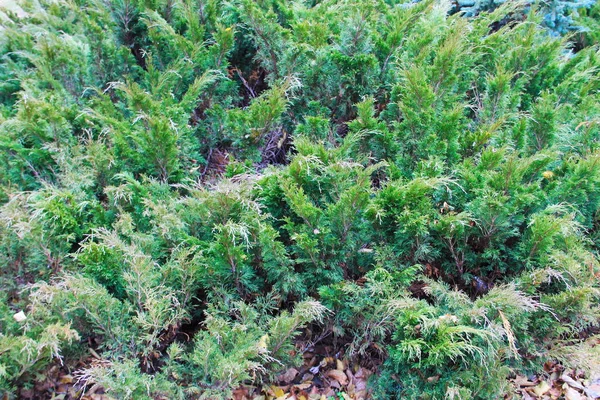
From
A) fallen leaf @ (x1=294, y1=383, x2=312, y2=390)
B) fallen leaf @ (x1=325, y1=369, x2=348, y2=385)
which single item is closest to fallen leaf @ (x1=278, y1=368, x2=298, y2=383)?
fallen leaf @ (x1=294, y1=383, x2=312, y2=390)

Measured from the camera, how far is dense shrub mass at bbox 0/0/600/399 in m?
2.00

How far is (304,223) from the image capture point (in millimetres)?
2277

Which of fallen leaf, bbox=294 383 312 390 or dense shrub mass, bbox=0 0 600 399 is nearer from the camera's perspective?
dense shrub mass, bbox=0 0 600 399

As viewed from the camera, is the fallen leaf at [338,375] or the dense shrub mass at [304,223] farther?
the fallen leaf at [338,375]

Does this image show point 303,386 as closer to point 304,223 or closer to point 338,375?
point 338,375

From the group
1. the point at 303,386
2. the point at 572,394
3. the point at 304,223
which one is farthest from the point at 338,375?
the point at 572,394

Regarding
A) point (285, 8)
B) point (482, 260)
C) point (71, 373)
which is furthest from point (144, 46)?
Result: point (482, 260)

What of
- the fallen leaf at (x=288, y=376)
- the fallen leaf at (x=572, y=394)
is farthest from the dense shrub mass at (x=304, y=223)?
the fallen leaf at (x=572, y=394)

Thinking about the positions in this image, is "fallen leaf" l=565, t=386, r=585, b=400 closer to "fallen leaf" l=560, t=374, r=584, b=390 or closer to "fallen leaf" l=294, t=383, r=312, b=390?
"fallen leaf" l=560, t=374, r=584, b=390

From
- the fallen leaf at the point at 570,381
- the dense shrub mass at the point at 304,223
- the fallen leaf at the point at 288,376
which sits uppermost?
the dense shrub mass at the point at 304,223

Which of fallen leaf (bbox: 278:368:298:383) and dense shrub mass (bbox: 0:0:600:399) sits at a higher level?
dense shrub mass (bbox: 0:0:600:399)

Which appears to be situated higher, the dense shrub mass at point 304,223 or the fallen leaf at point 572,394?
the dense shrub mass at point 304,223

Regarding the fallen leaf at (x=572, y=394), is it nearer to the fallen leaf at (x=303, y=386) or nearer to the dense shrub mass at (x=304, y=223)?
the dense shrub mass at (x=304, y=223)

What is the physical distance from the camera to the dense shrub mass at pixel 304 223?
6.57ft
